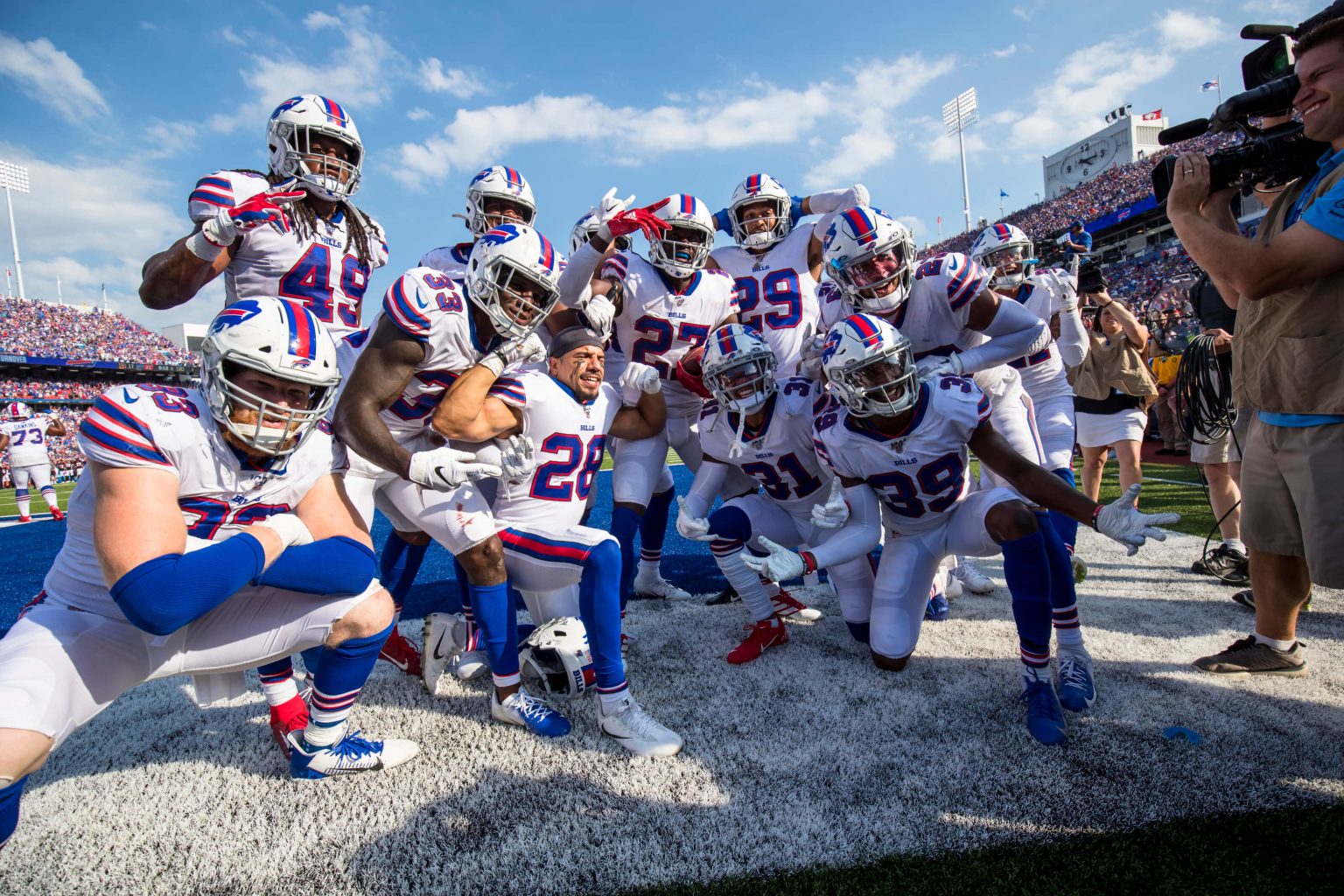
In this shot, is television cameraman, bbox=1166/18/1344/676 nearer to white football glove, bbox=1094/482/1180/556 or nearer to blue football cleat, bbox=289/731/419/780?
white football glove, bbox=1094/482/1180/556

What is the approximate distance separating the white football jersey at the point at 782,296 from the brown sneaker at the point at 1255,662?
2.50 metres

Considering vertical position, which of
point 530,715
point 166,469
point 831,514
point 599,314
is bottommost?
point 530,715

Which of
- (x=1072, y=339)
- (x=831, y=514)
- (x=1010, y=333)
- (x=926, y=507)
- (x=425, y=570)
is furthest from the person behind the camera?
(x=425, y=570)

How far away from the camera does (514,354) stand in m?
3.18

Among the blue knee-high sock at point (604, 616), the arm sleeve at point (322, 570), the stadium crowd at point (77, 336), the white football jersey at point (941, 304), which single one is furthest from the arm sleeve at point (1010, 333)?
the stadium crowd at point (77, 336)

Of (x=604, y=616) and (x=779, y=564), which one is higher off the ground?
(x=779, y=564)

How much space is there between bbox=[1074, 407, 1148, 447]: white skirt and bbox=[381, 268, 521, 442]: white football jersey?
4329 millimetres

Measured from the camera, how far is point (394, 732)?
2.86m

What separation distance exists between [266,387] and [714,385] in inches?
81.4

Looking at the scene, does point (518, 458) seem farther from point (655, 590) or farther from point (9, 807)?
point (655, 590)

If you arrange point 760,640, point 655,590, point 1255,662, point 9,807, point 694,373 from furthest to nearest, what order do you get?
point 655,590 < point 694,373 < point 760,640 < point 1255,662 < point 9,807

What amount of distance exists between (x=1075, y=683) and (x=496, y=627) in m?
2.37

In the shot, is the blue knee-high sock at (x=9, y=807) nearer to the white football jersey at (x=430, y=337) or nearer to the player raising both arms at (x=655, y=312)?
the white football jersey at (x=430, y=337)

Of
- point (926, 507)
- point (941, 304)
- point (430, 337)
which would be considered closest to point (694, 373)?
point (941, 304)
